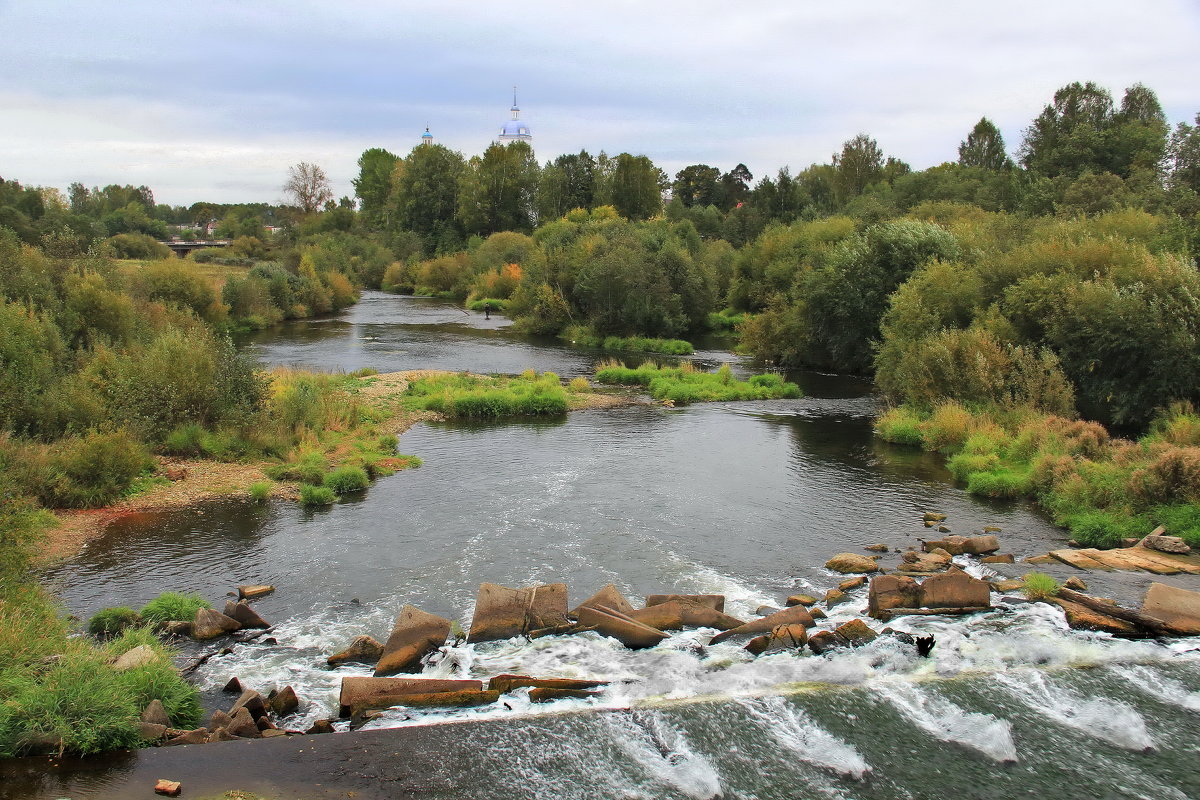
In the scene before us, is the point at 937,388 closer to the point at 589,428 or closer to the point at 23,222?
the point at 589,428

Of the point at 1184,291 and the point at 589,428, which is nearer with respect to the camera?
the point at 1184,291

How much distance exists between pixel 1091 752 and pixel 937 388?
22.6 meters

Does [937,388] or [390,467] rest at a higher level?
[937,388]

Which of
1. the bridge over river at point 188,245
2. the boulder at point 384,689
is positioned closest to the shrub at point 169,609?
the boulder at point 384,689

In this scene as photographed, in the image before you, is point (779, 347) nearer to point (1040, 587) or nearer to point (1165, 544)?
point (1165, 544)

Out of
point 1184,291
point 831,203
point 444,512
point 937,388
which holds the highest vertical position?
point 831,203

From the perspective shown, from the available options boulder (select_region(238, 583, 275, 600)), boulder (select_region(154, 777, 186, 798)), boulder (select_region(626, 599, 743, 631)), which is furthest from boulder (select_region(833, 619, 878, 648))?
boulder (select_region(238, 583, 275, 600))

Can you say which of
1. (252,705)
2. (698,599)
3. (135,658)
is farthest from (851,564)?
(135,658)

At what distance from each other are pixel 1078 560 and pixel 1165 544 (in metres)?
2.03

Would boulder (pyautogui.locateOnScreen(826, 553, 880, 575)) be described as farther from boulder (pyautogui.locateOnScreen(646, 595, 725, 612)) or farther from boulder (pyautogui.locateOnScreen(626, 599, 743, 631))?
boulder (pyautogui.locateOnScreen(626, 599, 743, 631))

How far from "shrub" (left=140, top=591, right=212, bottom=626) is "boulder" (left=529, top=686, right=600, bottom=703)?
6.96 m

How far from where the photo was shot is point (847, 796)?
10.1 m

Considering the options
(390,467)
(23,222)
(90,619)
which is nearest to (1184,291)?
(390,467)

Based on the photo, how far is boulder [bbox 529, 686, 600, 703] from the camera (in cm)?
1220
